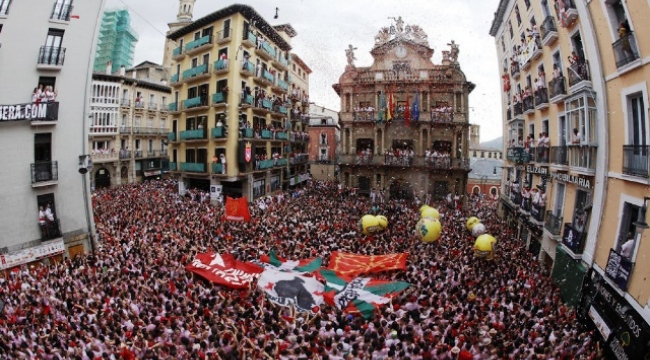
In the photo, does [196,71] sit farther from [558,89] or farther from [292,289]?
[558,89]

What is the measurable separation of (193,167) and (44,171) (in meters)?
14.2

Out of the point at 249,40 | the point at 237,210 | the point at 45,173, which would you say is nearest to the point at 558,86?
the point at 237,210

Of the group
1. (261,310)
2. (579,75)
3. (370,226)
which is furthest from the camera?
(370,226)

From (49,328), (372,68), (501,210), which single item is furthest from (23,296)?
(372,68)

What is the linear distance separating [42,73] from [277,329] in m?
17.3

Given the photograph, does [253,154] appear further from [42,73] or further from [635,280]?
[635,280]

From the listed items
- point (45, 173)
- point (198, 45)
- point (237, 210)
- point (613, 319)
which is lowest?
point (613, 319)

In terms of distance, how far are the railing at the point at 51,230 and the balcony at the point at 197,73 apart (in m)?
17.6

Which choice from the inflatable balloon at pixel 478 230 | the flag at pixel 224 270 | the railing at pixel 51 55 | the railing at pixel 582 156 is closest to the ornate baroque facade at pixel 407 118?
the inflatable balloon at pixel 478 230

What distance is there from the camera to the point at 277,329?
420 inches

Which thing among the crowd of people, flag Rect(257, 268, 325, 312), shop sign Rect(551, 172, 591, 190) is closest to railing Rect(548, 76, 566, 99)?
shop sign Rect(551, 172, 591, 190)

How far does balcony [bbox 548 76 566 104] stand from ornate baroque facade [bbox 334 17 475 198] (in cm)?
1926

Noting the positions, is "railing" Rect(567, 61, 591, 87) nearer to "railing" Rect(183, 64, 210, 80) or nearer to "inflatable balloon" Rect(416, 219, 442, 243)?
"inflatable balloon" Rect(416, 219, 442, 243)

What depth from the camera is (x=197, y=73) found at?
3250cm
